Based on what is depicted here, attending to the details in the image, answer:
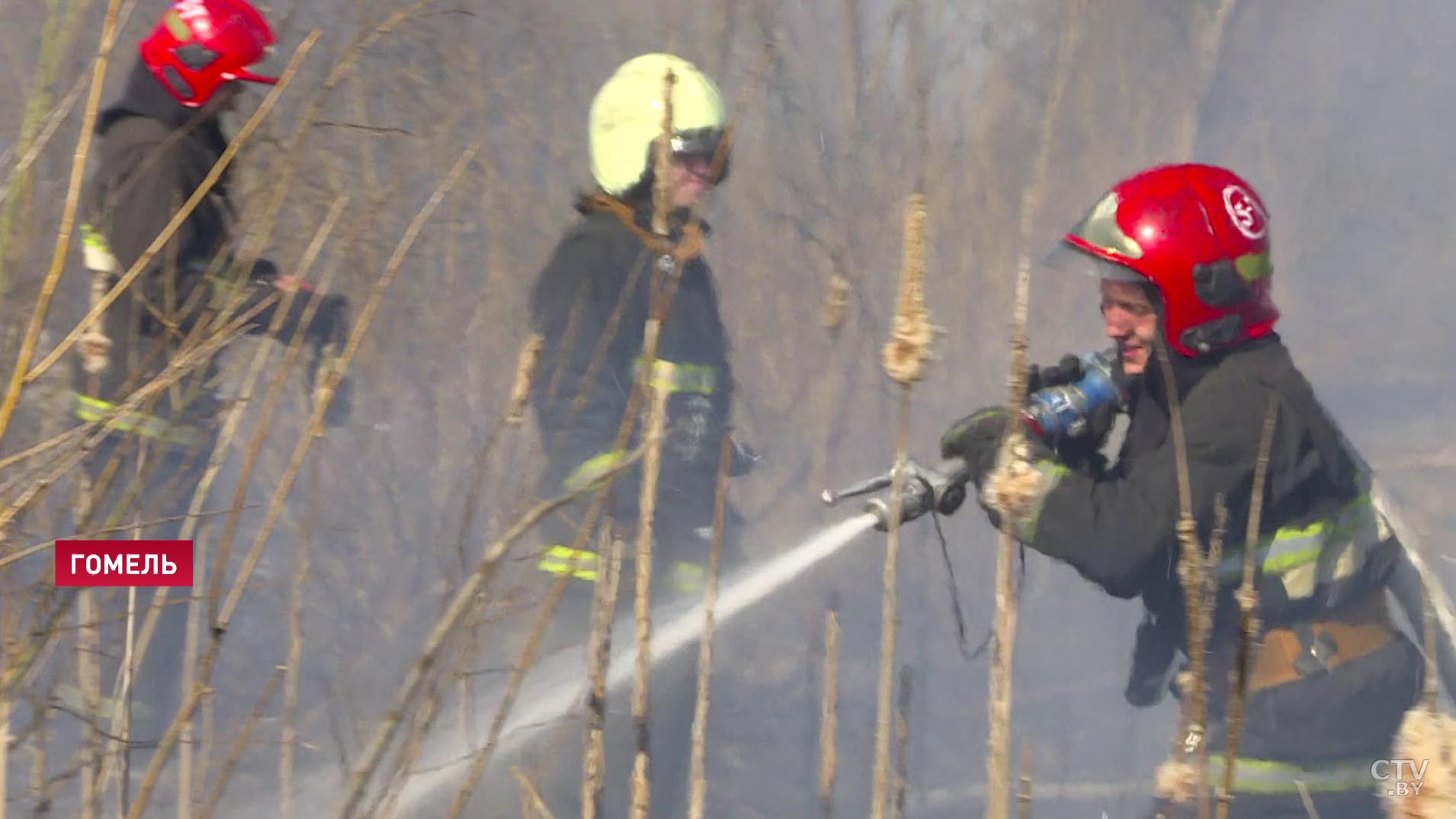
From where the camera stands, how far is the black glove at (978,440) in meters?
2.42

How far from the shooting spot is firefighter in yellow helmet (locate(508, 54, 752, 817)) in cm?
323

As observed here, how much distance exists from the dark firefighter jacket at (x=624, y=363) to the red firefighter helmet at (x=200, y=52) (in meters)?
0.73

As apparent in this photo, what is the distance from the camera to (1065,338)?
6.59 metres

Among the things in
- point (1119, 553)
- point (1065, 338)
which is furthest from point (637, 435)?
point (1065, 338)

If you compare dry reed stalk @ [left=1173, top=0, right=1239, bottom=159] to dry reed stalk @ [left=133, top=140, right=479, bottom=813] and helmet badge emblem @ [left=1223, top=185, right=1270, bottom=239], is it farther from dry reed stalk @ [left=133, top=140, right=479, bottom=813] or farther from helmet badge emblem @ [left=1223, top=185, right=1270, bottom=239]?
dry reed stalk @ [left=133, top=140, right=479, bottom=813]

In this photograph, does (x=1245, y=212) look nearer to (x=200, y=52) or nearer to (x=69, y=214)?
(x=69, y=214)

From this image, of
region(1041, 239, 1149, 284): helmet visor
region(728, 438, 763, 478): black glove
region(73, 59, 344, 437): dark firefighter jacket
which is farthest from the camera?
region(728, 438, 763, 478): black glove

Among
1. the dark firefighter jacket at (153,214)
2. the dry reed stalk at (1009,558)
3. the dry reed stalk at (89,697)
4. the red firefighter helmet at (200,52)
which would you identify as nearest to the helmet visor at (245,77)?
the red firefighter helmet at (200,52)

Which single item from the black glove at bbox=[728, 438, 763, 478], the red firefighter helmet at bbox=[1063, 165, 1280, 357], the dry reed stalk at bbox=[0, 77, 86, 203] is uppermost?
the red firefighter helmet at bbox=[1063, 165, 1280, 357]

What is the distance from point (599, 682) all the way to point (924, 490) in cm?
72

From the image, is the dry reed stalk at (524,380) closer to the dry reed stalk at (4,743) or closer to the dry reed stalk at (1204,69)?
the dry reed stalk at (4,743)

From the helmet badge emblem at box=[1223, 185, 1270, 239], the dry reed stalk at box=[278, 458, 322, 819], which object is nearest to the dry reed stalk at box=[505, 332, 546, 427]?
the dry reed stalk at box=[278, 458, 322, 819]

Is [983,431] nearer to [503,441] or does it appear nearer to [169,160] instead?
[169,160]

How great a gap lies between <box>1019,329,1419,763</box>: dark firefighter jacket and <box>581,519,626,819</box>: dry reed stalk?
0.73m
